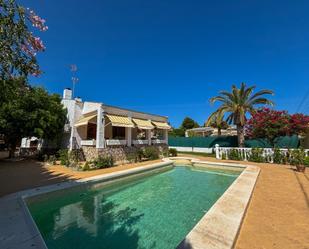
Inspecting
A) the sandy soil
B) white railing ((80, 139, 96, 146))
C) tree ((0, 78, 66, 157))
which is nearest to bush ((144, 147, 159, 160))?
white railing ((80, 139, 96, 146))

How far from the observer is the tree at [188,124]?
6409cm

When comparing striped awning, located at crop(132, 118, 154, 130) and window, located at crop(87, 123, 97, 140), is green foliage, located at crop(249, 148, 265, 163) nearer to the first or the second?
striped awning, located at crop(132, 118, 154, 130)

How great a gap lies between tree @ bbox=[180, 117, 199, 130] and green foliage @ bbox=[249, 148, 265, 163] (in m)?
45.2

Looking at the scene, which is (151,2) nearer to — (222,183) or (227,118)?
(222,183)

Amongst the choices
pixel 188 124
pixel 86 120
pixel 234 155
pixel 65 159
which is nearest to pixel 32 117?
pixel 86 120

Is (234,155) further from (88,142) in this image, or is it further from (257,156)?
(88,142)

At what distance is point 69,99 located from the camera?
73.1 ft

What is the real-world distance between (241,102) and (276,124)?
533 centimetres

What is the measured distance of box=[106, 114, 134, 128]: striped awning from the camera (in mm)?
17422

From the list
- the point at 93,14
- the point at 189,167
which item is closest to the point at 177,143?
the point at 189,167

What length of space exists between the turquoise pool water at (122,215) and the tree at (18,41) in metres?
4.67

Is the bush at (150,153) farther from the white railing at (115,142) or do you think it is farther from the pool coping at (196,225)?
the pool coping at (196,225)

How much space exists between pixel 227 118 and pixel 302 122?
8.63 metres

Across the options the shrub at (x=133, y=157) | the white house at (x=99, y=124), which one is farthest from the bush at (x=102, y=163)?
the shrub at (x=133, y=157)
